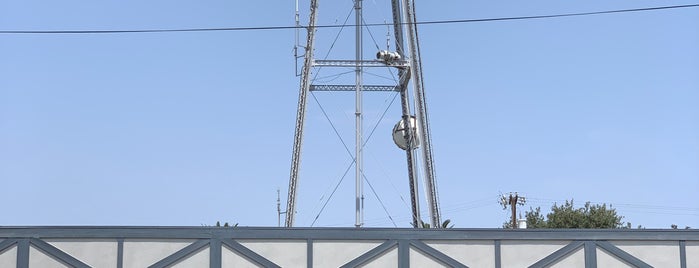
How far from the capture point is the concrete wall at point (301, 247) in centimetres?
1822

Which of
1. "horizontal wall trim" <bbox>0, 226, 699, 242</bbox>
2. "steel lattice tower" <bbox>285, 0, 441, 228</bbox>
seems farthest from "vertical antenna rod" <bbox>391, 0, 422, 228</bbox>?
"horizontal wall trim" <bbox>0, 226, 699, 242</bbox>

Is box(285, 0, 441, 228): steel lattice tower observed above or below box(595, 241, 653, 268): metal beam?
above

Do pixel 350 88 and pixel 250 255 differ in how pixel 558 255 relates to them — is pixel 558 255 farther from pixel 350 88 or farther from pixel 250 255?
pixel 350 88

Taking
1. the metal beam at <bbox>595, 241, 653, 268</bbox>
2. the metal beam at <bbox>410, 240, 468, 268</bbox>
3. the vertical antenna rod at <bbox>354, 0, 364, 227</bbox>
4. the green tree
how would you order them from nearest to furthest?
1. the metal beam at <bbox>595, 241, 653, 268</bbox>
2. the metal beam at <bbox>410, 240, 468, 268</bbox>
3. the vertical antenna rod at <bbox>354, 0, 364, 227</bbox>
4. the green tree

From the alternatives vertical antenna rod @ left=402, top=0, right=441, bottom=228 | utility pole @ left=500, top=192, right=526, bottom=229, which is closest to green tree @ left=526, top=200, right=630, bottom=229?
utility pole @ left=500, top=192, right=526, bottom=229

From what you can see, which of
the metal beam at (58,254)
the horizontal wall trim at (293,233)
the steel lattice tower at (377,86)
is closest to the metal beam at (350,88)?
the steel lattice tower at (377,86)

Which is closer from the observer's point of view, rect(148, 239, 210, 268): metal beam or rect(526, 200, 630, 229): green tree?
rect(148, 239, 210, 268): metal beam

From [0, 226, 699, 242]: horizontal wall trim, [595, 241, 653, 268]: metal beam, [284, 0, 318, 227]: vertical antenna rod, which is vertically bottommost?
[595, 241, 653, 268]: metal beam

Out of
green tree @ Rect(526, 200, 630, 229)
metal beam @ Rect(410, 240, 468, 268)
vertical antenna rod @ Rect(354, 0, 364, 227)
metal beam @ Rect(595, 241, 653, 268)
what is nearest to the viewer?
metal beam @ Rect(595, 241, 653, 268)

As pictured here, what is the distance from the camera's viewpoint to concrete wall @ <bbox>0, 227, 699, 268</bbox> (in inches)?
717

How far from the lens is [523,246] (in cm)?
1830

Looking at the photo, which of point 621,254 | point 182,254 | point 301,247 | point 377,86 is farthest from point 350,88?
point 621,254

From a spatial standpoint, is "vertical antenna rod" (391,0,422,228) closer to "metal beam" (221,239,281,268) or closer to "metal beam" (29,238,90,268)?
"metal beam" (221,239,281,268)

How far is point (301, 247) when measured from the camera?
18.3 metres
